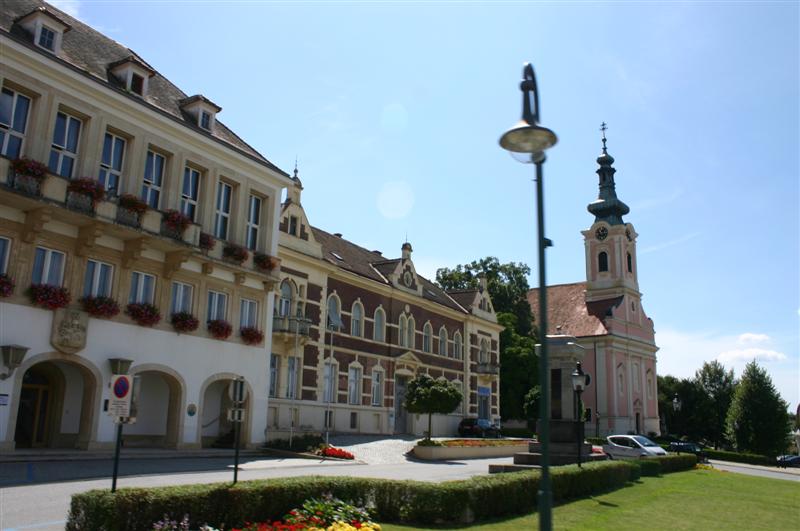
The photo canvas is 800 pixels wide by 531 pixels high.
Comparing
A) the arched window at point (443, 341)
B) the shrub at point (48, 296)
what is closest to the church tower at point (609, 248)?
the arched window at point (443, 341)

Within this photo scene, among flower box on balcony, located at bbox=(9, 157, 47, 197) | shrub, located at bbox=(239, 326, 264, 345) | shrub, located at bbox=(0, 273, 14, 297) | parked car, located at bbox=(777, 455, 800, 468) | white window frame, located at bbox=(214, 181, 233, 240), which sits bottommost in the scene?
parked car, located at bbox=(777, 455, 800, 468)

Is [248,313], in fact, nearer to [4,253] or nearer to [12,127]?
[4,253]

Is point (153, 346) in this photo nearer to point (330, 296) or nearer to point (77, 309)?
point (77, 309)

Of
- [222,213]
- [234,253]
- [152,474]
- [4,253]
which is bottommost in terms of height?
[152,474]

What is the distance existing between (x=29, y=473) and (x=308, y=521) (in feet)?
31.1

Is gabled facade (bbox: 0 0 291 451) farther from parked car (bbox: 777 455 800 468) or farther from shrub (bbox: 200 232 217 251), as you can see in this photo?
parked car (bbox: 777 455 800 468)

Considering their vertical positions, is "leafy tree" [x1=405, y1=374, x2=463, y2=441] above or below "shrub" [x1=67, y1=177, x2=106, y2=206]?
below

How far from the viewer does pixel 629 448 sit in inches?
1405

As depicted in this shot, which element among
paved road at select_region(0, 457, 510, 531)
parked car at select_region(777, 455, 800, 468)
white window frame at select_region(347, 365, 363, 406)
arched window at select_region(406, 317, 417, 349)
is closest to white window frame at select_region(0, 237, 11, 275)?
paved road at select_region(0, 457, 510, 531)

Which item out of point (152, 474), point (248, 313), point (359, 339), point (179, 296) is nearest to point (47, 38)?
point (179, 296)

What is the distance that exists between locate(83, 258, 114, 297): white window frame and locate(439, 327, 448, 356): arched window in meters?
29.6

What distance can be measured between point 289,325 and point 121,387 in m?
20.6

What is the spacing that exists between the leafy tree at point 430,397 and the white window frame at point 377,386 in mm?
7171

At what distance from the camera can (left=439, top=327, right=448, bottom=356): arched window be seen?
1929 inches
